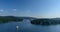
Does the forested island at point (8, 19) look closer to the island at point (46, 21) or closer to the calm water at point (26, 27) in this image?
the calm water at point (26, 27)

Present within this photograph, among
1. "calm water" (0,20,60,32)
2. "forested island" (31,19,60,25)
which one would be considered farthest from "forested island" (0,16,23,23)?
"forested island" (31,19,60,25)

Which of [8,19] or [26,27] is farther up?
[8,19]

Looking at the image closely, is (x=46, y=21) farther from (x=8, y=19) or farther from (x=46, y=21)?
(x=8, y=19)

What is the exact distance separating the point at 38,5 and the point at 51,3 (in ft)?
1.22

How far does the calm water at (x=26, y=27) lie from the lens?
272cm

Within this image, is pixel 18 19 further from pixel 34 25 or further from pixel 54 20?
pixel 54 20

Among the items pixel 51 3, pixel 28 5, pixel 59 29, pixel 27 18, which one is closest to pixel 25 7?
pixel 28 5

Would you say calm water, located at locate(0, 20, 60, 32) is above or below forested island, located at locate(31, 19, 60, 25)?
below

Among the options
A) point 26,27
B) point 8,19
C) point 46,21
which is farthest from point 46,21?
point 8,19

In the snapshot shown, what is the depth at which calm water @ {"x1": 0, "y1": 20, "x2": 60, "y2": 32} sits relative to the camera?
272 cm

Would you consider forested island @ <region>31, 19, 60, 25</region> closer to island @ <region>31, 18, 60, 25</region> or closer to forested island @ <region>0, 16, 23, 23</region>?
island @ <region>31, 18, 60, 25</region>

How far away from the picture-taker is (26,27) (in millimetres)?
2855

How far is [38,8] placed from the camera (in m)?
2.85

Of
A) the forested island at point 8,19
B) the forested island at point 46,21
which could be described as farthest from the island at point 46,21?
the forested island at point 8,19
